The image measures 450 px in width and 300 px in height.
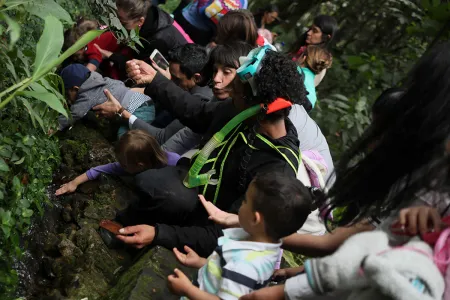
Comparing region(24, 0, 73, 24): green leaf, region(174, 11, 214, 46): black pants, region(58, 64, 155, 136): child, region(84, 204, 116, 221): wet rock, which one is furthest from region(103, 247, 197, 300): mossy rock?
region(174, 11, 214, 46): black pants

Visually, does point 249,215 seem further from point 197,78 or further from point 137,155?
point 197,78

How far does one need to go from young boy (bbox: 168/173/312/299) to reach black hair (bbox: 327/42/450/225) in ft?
0.68

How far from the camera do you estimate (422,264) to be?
4.97ft

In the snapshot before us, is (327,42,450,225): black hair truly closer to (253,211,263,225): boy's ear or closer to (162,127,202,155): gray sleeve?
(253,211,263,225): boy's ear

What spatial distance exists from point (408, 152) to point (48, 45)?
45.5 inches

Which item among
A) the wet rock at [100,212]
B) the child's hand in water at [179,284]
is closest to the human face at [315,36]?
the wet rock at [100,212]

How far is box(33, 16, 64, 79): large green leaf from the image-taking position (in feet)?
5.93

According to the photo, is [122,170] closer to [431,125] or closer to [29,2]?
[29,2]

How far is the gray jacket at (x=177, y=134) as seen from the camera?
3729 mm

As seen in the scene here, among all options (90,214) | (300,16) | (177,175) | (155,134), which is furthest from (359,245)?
(300,16)

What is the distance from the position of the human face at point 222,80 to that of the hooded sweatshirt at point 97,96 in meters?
0.98

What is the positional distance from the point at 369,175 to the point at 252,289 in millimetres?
585

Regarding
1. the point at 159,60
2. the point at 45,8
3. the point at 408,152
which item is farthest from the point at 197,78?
the point at 408,152

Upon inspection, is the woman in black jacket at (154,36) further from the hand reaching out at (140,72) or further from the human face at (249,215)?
the human face at (249,215)
